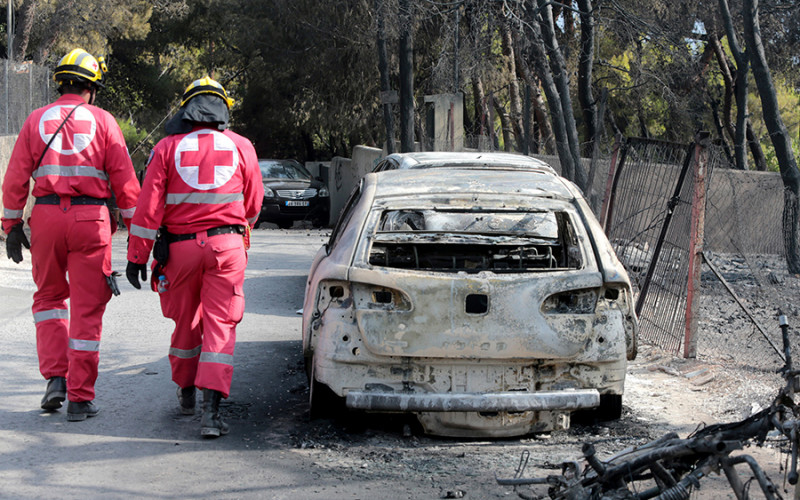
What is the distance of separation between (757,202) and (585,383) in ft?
35.8

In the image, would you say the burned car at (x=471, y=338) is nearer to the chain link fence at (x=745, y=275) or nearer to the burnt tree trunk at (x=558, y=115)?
the chain link fence at (x=745, y=275)

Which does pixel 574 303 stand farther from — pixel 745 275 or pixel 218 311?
pixel 745 275

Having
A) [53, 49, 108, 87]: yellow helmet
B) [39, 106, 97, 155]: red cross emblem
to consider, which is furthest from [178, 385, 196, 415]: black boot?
[53, 49, 108, 87]: yellow helmet

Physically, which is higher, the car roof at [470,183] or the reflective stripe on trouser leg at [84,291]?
the car roof at [470,183]

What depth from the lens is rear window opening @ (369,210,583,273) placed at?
563 centimetres

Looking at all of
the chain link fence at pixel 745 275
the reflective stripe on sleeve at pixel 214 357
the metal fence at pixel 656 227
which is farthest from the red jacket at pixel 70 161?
the metal fence at pixel 656 227

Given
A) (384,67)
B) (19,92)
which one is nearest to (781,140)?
(384,67)

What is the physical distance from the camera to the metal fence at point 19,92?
55.1ft

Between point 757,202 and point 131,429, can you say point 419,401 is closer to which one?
point 131,429

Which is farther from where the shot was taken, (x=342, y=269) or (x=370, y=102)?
(x=370, y=102)

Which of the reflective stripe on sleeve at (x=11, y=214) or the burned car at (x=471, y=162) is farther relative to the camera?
the burned car at (x=471, y=162)

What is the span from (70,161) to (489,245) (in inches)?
103

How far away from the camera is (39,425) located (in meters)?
5.39

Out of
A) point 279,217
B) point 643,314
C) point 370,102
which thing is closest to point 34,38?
point 370,102
